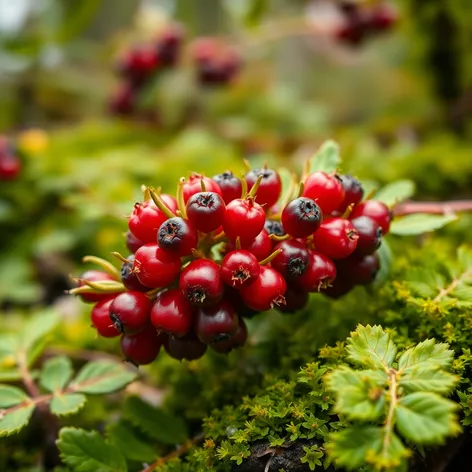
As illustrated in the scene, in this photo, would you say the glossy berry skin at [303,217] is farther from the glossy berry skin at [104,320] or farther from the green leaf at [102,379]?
the green leaf at [102,379]

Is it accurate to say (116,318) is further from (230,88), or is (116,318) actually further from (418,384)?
(230,88)

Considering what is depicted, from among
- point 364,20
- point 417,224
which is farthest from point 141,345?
point 364,20

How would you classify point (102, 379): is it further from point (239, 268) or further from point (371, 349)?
point (371, 349)

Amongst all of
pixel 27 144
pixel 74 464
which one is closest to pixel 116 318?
pixel 74 464

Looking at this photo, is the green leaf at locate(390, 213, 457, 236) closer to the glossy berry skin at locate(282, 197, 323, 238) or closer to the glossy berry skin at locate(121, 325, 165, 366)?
the glossy berry skin at locate(282, 197, 323, 238)

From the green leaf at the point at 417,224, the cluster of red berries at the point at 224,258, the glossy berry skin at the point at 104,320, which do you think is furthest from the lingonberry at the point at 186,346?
the green leaf at the point at 417,224

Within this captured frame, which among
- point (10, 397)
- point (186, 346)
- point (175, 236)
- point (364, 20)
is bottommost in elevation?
point (10, 397)

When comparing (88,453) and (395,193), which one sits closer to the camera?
(88,453)
